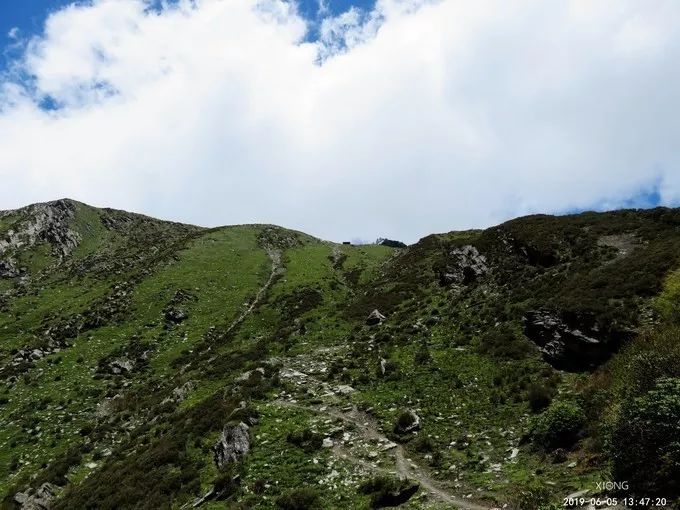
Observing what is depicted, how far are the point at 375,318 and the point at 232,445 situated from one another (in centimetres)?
2550

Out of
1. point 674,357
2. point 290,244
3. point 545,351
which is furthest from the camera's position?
point 290,244

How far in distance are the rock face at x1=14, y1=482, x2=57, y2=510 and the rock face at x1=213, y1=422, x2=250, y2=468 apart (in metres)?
12.0

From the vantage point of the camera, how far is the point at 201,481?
23.8m

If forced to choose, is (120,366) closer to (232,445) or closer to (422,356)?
(232,445)

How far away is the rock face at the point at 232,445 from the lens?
24.7 m

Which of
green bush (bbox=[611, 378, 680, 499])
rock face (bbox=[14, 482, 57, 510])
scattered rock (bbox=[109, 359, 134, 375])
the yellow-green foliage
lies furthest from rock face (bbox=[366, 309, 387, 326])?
green bush (bbox=[611, 378, 680, 499])

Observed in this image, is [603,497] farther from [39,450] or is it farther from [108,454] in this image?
[39,450]

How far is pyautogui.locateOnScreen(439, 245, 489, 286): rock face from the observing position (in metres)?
50.6

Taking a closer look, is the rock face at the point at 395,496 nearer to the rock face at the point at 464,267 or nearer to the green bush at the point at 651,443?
the green bush at the point at 651,443

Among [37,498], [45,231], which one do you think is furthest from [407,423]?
[45,231]

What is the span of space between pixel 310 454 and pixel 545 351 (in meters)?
16.5

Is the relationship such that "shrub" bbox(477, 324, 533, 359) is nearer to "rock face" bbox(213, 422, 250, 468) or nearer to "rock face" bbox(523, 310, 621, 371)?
"rock face" bbox(523, 310, 621, 371)

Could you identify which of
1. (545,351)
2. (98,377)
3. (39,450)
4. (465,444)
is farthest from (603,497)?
(98,377)

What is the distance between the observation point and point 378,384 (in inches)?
1275
